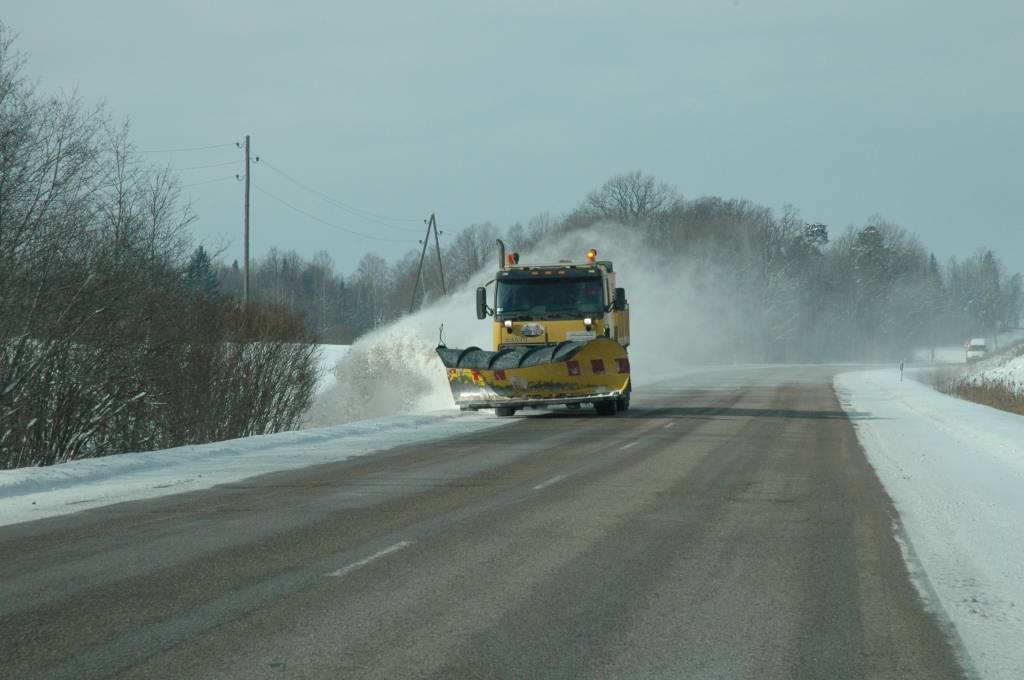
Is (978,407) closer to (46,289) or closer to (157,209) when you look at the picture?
(157,209)

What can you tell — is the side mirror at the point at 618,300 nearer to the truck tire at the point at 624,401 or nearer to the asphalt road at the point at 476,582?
the truck tire at the point at 624,401

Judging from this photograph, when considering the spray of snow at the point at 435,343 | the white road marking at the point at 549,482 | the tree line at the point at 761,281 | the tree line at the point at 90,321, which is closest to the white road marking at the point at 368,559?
the white road marking at the point at 549,482

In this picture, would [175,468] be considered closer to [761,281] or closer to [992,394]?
[992,394]

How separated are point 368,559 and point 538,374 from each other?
15.4 metres

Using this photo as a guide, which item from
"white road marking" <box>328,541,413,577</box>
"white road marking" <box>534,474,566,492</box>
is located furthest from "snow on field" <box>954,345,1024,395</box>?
"white road marking" <box>328,541,413,577</box>

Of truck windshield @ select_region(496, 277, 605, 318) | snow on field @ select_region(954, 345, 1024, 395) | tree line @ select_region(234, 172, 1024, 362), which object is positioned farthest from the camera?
tree line @ select_region(234, 172, 1024, 362)

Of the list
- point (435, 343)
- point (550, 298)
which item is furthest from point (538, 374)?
point (435, 343)

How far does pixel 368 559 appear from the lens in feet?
25.3

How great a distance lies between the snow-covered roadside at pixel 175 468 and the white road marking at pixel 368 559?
3.50m

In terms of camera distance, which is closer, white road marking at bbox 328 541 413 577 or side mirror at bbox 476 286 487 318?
white road marking at bbox 328 541 413 577

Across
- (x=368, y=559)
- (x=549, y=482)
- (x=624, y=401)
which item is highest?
(x=624, y=401)

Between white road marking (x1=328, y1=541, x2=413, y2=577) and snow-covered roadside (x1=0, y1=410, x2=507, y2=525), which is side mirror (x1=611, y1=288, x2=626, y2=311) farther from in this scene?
white road marking (x1=328, y1=541, x2=413, y2=577)

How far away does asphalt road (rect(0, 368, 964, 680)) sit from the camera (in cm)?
525

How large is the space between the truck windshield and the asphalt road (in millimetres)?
10494
